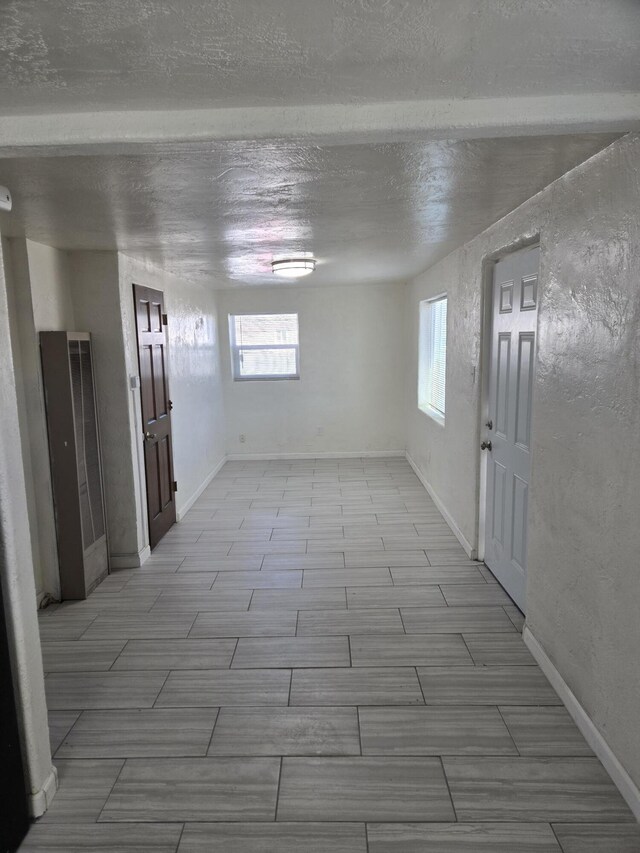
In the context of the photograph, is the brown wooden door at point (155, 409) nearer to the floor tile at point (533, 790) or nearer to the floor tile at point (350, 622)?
the floor tile at point (350, 622)

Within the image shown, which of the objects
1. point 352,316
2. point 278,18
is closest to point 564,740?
point 278,18

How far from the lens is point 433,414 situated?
5547 millimetres

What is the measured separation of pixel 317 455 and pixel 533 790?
557 centimetres

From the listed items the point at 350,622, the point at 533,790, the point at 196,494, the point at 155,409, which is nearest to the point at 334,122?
the point at 533,790

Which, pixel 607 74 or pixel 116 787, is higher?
pixel 607 74

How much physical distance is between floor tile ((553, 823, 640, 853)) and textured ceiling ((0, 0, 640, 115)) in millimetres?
2315

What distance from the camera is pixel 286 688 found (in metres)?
2.60

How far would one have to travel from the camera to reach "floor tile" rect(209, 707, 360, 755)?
7.28ft

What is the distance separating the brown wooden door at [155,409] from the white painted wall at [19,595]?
231 centimetres

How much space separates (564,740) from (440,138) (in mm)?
2297

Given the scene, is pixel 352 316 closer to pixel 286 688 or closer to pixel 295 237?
pixel 295 237

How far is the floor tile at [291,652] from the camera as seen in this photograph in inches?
110

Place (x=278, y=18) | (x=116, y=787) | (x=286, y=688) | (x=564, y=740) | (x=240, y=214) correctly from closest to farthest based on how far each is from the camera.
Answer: (x=278, y=18), (x=116, y=787), (x=564, y=740), (x=286, y=688), (x=240, y=214)

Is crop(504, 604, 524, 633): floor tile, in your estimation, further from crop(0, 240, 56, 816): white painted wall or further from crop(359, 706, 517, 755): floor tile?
crop(0, 240, 56, 816): white painted wall
